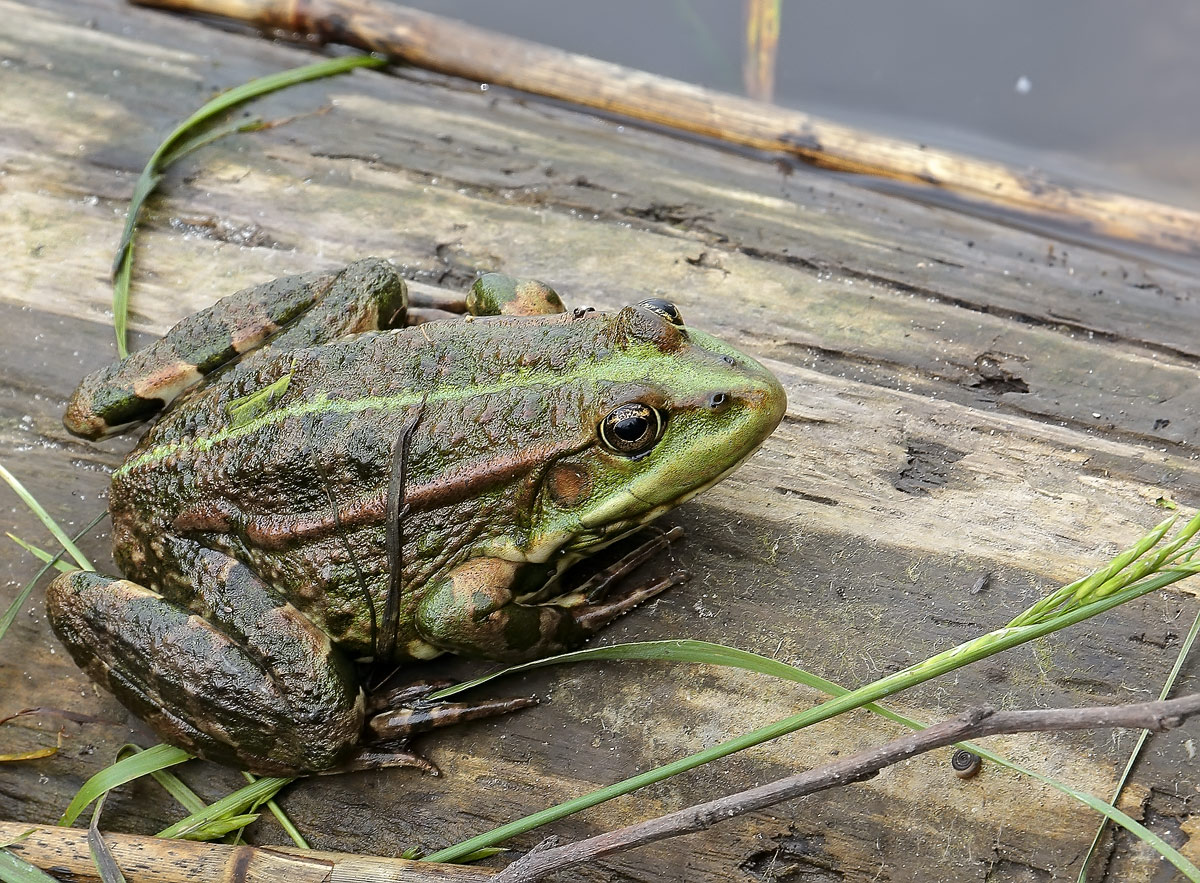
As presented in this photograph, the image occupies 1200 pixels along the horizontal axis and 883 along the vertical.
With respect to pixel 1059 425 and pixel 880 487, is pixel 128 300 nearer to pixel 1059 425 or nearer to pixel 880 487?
pixel 880 487

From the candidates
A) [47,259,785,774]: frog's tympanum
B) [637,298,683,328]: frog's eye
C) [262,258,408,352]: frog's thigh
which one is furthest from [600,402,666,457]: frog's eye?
[262,258,408,352]: frog's thigh

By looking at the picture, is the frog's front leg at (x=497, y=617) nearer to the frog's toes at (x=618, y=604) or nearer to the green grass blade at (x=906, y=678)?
the frog's toes at (x=618, y=604)

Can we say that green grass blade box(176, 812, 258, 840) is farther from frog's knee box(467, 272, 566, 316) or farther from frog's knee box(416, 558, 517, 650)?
frog's knee box(467, 272, 566, 316)

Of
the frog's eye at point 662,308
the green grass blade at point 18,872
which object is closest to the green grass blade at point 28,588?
the green grass blade at point 18,872

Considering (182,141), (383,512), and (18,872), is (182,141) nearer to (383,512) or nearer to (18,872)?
(383,512)

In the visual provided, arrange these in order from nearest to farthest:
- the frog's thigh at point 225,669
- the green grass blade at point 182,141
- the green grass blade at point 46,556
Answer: the frog's thigh at point 225,669, the green grass blade at point 46,556, the green grass blade at point 182,141

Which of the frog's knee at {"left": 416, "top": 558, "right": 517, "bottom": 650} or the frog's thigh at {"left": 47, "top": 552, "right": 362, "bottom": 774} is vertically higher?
the frog's knee at {"left": 416, "top": 558, "right": 517, "bottom": 650}
